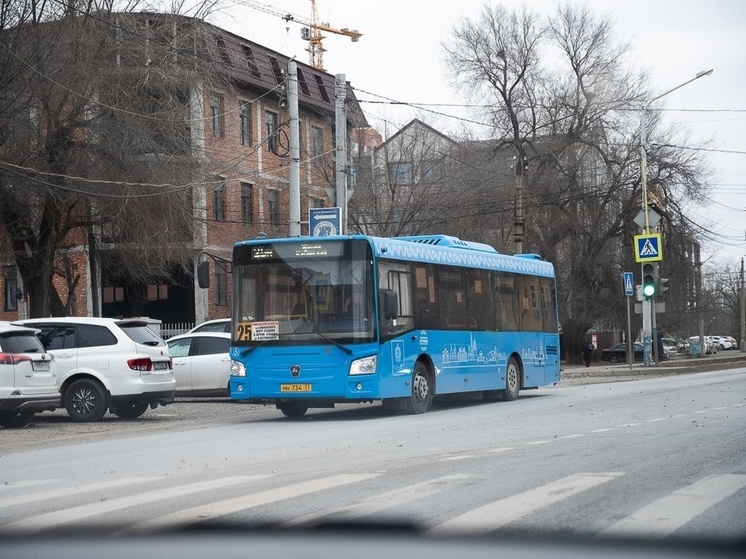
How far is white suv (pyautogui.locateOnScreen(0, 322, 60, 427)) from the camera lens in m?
17.6

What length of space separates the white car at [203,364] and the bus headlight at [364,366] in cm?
640

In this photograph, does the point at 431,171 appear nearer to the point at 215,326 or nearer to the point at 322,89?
the point at 322,89

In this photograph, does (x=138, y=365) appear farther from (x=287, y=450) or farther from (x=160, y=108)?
(x=160, y=108)

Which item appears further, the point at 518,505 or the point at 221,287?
the point at 221,287

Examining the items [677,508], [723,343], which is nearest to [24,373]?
[677,508]

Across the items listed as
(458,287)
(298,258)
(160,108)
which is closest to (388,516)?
(298,258)

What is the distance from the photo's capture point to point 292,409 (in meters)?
→ 20.5

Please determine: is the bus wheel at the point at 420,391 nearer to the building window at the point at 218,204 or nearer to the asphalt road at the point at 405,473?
the asphalt road at the point at 405,473

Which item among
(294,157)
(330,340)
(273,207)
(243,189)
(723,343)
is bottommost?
(723,343)

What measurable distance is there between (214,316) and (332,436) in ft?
115

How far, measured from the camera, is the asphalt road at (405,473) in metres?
8.25

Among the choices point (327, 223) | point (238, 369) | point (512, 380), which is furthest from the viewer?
point (327, 223)

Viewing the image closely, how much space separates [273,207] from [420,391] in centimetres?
3166

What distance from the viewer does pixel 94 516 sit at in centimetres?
862
